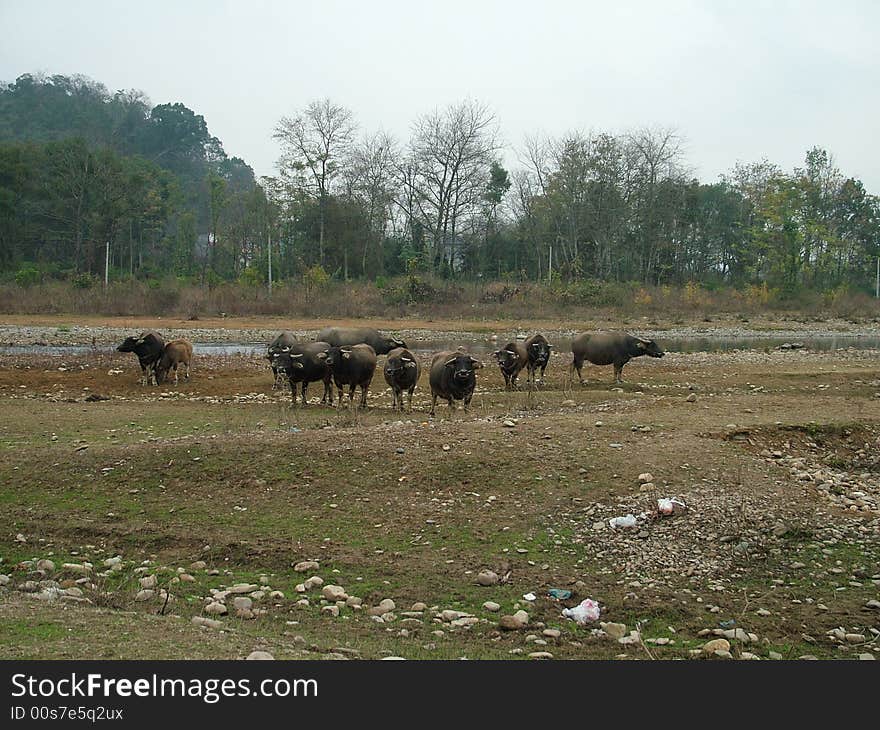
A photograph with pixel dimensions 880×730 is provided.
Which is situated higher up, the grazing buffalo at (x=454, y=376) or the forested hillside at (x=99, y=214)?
the forested hillside at (x=99, y=214)

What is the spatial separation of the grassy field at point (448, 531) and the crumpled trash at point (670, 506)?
5.5 inches

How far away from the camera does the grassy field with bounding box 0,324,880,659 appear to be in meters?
6.32

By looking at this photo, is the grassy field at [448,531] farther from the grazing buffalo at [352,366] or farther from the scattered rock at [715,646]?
the grazing buffalo at [352,366]

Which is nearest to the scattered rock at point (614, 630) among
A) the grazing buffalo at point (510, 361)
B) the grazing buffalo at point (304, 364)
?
the grazing buffalo at point (304, 364)

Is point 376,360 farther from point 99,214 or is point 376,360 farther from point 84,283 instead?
point 99,214

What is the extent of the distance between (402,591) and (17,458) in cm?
673

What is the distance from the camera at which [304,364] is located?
17547mm

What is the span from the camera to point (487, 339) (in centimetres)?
3831

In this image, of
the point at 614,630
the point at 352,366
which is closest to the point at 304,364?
the point at 352,366

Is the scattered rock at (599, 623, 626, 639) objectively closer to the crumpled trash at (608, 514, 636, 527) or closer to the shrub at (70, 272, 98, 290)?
the crumpled trash at (608, 514, 636, 527)

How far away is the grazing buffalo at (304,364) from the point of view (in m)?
17.3
